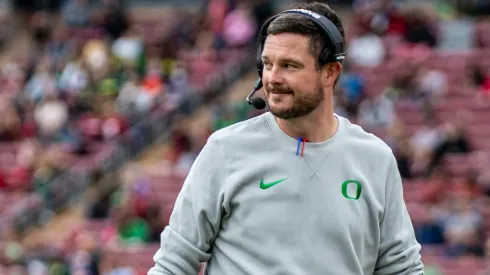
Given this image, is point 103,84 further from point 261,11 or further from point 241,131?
point 241,131

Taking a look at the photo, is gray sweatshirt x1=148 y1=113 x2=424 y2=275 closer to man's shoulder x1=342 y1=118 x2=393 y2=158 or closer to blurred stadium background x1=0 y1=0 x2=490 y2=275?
man's shoulder x1=342 y1=118 x2=393 y2=158

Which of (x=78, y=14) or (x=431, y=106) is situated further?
(x=78, y=14)

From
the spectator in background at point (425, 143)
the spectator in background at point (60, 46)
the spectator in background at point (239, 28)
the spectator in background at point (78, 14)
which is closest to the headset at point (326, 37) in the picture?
A: the spectator in background at point (425, 143)

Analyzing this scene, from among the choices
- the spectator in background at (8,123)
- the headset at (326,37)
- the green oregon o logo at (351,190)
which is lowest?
the spectator in background at (8,123)

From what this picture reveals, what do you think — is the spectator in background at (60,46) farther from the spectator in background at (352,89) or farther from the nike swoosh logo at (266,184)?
the nike swoosh logo at (266,184)

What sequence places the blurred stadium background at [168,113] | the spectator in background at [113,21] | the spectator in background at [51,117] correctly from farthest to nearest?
the spectator in background at [113,21], the spectator in background at [51,117], the blurred stadium background at [168,113]

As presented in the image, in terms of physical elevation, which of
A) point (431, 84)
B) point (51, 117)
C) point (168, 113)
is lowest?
point (51, 117)

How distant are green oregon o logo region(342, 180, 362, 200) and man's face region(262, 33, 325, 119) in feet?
0.86

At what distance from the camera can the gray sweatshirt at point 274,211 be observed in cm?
391

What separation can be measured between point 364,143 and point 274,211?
406 mm

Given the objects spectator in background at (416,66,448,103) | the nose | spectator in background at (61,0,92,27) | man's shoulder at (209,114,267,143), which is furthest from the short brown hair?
A: spectator in background at (61,0,92,27)

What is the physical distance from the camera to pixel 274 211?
3918 mm

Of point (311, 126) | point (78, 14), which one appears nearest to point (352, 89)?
point (78, 14)

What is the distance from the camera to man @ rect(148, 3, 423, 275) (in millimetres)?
3906
